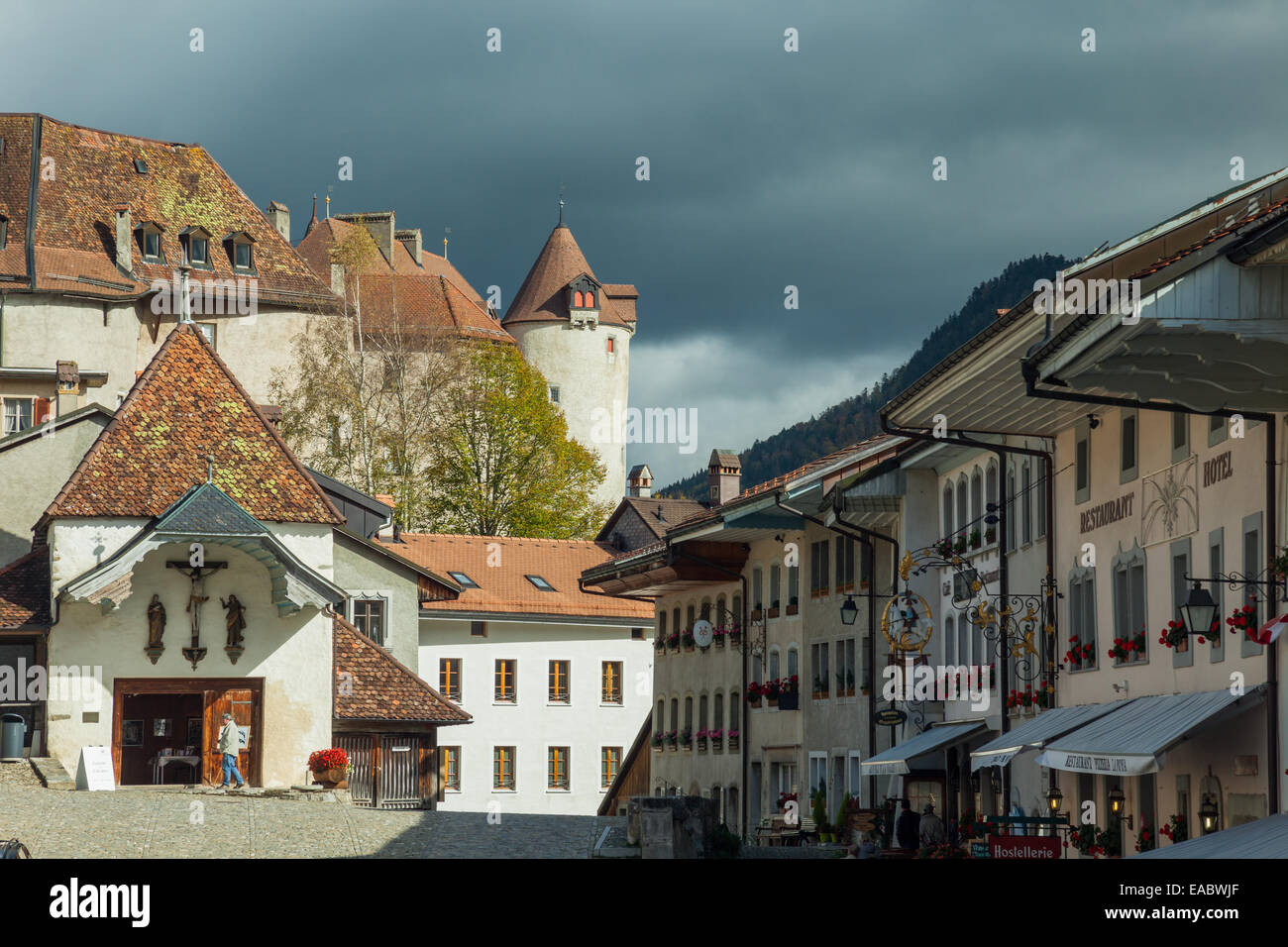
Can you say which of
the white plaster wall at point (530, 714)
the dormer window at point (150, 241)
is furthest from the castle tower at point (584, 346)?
the white plaster wall at point (530, 714)

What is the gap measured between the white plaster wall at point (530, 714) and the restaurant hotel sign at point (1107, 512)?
3759 cm

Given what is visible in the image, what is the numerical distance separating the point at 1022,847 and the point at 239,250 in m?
67.6

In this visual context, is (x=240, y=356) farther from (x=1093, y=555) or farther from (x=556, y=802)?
(x=1093, y=555)

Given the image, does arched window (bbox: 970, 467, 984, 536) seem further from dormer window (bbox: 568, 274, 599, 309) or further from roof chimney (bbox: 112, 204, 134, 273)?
dormer window (bbox: 568, 274, 599, 309)

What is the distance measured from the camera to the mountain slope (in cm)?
Result: 14312

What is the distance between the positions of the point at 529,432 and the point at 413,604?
29.2 m

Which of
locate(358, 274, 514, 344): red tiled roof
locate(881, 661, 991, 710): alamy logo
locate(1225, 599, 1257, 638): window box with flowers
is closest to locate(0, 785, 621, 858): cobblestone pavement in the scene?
locate(881, 661, 991, 710): alamy logo

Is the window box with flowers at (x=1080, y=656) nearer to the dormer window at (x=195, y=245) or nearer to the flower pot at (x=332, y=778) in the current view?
the flower pot at (x=332, y=778)

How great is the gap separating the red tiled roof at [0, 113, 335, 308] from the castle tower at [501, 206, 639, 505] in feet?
83.1

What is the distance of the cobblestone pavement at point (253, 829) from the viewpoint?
25.8 m

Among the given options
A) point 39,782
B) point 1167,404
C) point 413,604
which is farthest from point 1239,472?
point 413,604

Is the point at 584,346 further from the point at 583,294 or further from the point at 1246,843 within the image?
the point at 1246,843

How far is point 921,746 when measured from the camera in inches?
1319
